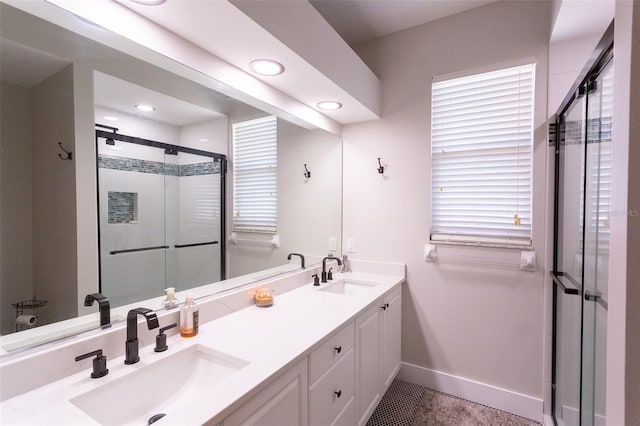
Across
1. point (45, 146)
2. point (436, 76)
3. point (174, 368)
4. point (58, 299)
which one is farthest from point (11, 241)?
point (436, 76)

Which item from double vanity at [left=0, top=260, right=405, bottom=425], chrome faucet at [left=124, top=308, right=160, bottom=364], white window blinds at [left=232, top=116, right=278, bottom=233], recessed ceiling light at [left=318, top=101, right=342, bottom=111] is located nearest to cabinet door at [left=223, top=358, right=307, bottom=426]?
double vanity at [left=0, top=260, right=405, bottom=425]

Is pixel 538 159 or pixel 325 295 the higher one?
pixel 538 159

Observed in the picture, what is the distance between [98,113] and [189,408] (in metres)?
1.32

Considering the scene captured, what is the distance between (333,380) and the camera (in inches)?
57.2

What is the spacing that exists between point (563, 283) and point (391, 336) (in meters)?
1.15

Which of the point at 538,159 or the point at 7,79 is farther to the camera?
the point at 538,159

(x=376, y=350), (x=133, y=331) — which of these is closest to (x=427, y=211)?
(x=376, y=350)

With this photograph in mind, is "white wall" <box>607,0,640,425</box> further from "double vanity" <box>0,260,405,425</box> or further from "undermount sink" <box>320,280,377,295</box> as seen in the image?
"undermount sink" <box>320,280,377,295</box>

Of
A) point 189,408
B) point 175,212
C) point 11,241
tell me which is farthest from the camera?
point 175,212

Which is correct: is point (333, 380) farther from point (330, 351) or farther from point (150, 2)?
point (150, 2)

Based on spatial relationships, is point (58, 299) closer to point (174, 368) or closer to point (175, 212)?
point (174, 368)

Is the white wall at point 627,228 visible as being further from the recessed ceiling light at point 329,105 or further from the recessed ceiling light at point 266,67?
the recessed ceiling light at point 329,105

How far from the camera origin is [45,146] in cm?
122

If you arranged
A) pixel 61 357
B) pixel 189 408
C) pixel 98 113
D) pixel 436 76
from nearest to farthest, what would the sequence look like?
pixel 189 408 → pixel 61 357 → pixel 98 113 → pixel 436 76
